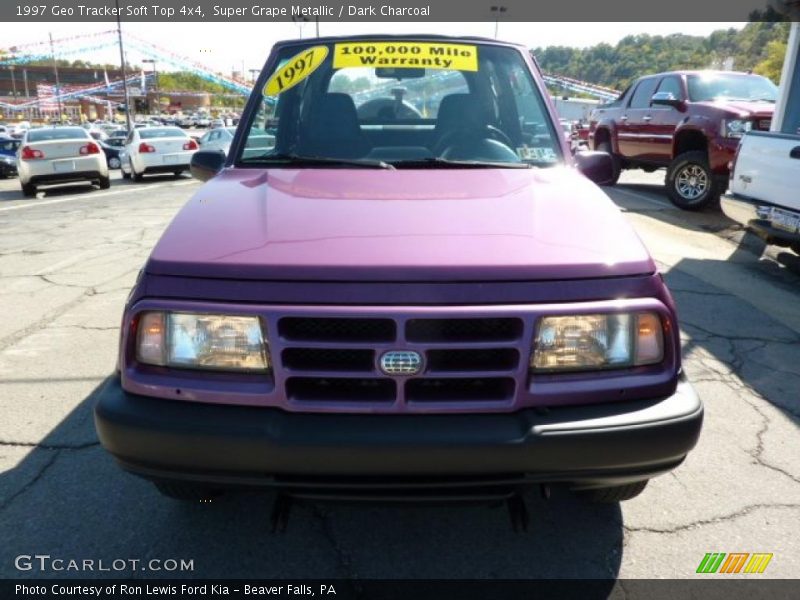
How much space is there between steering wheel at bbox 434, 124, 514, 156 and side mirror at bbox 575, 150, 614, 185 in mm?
395

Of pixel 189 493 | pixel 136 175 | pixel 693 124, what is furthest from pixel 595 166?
pixel 136 175

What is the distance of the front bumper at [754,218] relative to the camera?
17.9 feet

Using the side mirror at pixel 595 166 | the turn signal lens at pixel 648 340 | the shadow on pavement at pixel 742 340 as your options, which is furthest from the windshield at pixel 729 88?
the turn signal lens at pixel 648 340

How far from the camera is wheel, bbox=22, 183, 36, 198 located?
13.0 meters

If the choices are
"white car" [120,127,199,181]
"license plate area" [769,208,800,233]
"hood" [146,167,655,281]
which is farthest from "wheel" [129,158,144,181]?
"hood" [146,167,655,281]

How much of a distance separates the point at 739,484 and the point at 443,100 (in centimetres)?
A: 222

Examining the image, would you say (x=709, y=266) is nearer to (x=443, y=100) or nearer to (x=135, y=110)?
(x=443, y=100)

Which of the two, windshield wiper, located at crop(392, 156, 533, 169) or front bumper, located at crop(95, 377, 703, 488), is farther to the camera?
windshield wiper, located at crop(392, 156, 533, 169)

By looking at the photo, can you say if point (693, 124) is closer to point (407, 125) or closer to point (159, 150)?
point (407, 125)

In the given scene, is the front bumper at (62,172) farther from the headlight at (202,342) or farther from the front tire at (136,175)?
the headlight at (202,342)

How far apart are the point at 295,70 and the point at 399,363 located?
6.67ft

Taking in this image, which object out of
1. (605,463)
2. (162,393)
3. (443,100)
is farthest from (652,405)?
(443,100)

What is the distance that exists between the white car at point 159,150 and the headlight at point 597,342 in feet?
49.8

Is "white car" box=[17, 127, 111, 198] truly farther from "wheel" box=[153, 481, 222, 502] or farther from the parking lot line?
"wheel" box=[153, 481, 222, 502]
